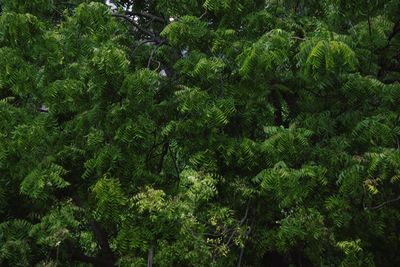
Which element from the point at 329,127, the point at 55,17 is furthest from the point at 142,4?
the point at 329,127

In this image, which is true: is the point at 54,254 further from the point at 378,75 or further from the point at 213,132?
the point at 378,75

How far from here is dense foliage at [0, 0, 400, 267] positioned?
531cm

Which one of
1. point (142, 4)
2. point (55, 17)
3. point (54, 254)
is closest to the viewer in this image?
point (54, 254)

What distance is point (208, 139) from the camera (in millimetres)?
5922

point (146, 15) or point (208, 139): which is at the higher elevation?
point (146, 15)

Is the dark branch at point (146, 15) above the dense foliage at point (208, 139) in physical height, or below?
above

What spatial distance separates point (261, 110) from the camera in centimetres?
662

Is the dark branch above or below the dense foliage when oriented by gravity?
above

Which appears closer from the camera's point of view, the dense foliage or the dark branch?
the dense foliage

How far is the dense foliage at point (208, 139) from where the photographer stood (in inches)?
209

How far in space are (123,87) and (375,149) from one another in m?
2.68

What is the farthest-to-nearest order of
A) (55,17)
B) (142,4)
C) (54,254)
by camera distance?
(142,4) → (55,17) → (54,254)

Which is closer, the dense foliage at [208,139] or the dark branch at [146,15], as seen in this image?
the dense foliage at [208,139]

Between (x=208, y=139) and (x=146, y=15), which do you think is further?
(x=146, y=15)
